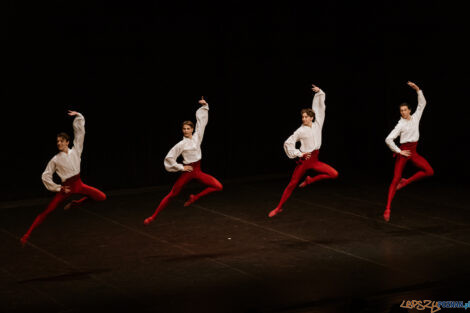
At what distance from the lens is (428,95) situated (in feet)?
42.9

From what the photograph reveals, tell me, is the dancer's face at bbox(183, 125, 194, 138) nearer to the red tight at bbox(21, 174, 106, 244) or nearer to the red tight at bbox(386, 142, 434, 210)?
the red tight at bbox(21, 174, 106, 244)

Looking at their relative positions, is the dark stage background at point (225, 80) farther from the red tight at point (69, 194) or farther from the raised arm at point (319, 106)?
the raised arm at point (319, 106)

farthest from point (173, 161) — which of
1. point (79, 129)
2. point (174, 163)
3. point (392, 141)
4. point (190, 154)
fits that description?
point (392, 141)

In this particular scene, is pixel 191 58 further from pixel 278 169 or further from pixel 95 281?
pixel 95 281

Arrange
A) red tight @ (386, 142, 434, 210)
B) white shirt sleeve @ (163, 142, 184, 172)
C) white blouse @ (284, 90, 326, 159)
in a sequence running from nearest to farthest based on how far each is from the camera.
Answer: white shirt sleeve @ (163, 142, 184, 172) < white blouse @ (284, 90, 326, 159) < red tight @ (386, 142, 434, 210)

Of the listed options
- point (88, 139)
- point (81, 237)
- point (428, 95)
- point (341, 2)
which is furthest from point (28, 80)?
point (428, 95)

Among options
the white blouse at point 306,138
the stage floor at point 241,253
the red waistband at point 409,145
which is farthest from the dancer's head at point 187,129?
the red waistband at point 409,145

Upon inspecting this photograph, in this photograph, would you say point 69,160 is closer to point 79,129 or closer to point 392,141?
point 79,129

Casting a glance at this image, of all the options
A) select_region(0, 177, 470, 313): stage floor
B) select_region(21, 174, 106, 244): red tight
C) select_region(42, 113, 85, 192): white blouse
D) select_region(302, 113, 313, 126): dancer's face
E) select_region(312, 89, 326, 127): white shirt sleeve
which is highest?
select_region(312, 89, 326, 127): white shirt sleeve

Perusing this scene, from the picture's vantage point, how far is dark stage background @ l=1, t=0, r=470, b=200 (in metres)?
11.0

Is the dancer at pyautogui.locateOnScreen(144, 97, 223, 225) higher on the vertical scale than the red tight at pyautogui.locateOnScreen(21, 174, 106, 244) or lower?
higher

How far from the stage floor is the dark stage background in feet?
2.58

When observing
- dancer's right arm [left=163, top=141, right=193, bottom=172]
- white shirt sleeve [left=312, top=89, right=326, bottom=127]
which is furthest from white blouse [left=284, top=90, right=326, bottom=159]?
dancer's right arm [left=163, top=141, right=193, bottom=172]

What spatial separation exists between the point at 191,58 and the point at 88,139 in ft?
5.91
